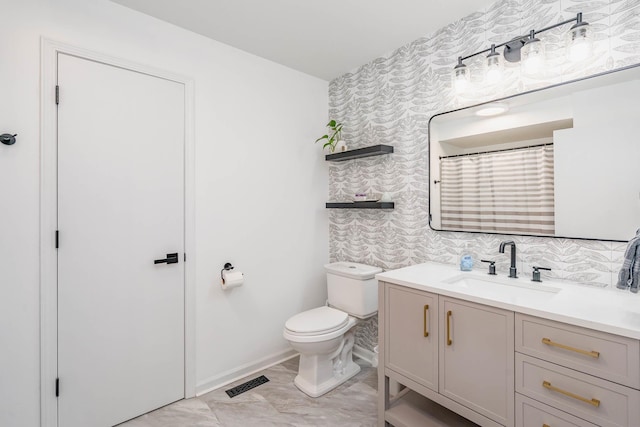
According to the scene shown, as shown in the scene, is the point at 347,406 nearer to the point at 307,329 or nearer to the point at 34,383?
the point at 307,329

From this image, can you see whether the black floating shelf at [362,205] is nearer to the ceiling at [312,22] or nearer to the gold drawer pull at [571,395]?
the ceiling at [312,22]

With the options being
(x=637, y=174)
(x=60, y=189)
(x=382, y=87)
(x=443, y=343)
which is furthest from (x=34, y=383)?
(x=637, y=174)

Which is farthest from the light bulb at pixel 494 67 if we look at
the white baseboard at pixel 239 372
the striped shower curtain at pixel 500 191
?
the white baseboard at pixel 239 372

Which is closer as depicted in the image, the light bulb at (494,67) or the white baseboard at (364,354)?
the light bulb at (494,67)

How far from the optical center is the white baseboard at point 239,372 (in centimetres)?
220

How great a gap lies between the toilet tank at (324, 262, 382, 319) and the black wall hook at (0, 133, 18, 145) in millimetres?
2096

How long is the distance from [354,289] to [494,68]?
1723 millimetres

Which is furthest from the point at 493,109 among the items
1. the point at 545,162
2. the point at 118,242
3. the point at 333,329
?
A: the point at 118,242

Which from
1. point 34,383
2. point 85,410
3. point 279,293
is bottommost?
point 85,410

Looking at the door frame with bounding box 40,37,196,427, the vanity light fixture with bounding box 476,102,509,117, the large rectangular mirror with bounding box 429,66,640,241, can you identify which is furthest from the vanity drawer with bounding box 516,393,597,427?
the door frame with bounding box 40,37,196,427

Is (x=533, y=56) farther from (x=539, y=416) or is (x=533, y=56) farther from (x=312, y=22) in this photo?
(x=539, y=416)

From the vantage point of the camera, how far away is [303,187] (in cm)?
284

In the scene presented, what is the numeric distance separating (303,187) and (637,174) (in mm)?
2142

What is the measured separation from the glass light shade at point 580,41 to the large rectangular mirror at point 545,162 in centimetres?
12
